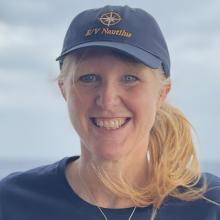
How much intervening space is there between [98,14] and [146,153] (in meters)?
0.61

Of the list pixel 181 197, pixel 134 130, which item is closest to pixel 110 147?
pixel 134 130

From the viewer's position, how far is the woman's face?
8.65 ft

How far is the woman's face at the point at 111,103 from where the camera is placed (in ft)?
8.65

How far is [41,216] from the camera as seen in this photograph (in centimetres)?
284

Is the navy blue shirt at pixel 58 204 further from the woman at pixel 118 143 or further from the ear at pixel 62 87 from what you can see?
the ear at pixel 62 87

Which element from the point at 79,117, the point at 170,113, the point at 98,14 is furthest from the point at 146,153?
the point at 98,14

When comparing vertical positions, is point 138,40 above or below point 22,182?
above

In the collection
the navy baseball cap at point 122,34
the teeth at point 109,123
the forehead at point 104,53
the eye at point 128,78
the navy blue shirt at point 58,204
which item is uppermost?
the navy baseball cap at point 122,34

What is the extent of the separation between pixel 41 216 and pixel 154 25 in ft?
2.90

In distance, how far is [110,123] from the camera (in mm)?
2695

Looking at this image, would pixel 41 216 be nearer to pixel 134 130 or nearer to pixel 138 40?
pixel 134 130

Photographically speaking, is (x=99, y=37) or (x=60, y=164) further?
(x=60, y=164)

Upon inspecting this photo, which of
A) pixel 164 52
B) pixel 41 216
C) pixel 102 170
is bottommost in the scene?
pixel 41 216

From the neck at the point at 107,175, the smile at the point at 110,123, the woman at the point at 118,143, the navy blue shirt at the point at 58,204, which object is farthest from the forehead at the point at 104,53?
the navy blue shirt at the point at 58,204
